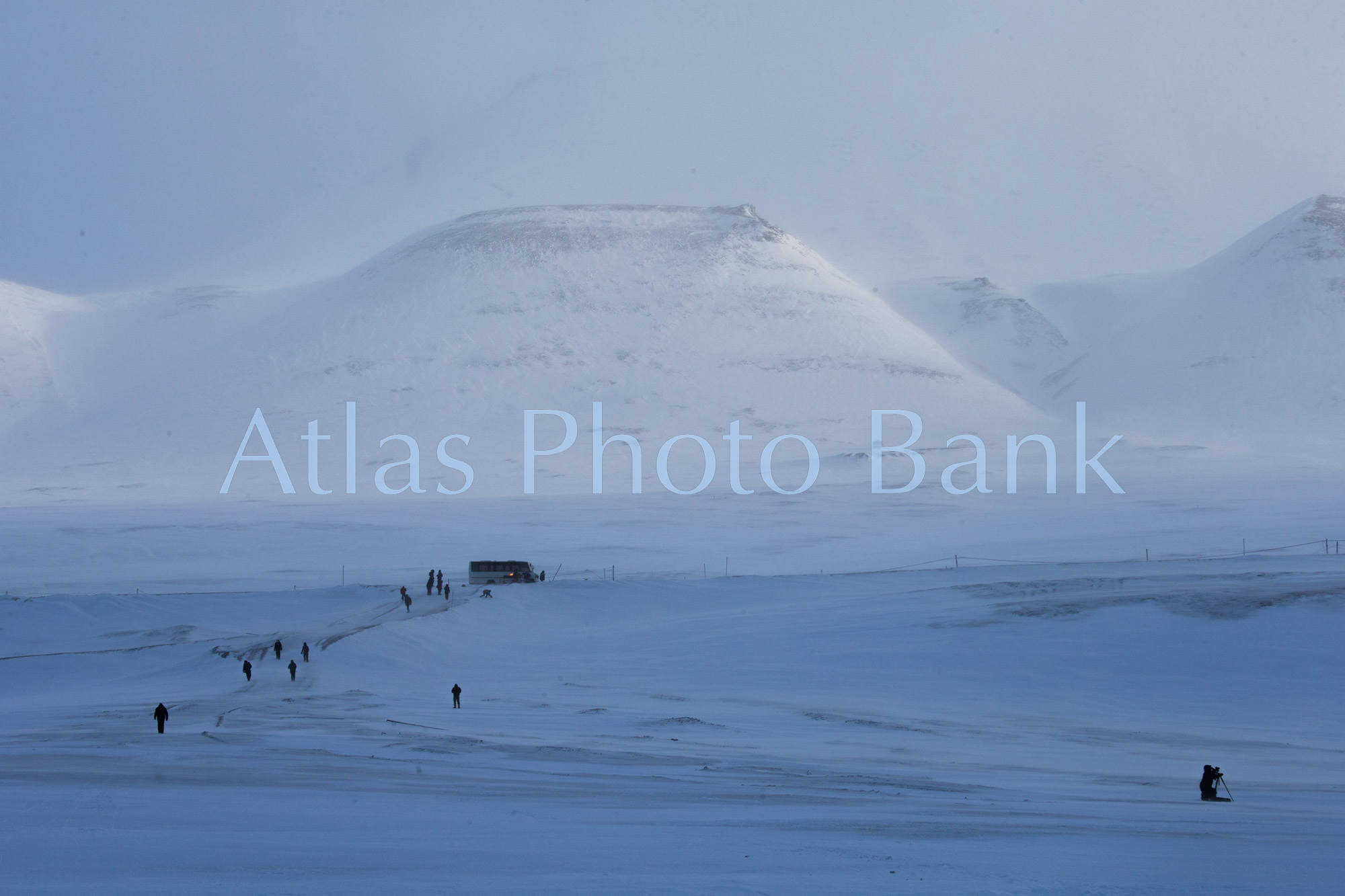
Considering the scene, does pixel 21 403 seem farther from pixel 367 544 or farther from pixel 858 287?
pixel 858 287

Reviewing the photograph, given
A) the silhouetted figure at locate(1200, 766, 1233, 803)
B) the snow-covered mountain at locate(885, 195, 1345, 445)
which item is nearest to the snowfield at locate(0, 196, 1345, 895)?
the silhouetted figure at locate(1200, 766, 1233, 803)

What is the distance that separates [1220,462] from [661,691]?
207ft

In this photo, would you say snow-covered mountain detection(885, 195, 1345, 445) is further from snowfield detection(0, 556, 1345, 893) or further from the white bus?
snowfield detection(0, 556, 1345, 893)

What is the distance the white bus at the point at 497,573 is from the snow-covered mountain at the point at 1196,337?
2663 inches

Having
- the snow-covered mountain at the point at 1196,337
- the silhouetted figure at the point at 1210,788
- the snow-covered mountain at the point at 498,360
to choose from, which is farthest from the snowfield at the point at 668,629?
the snow-covered mountain at the point at 1196,337

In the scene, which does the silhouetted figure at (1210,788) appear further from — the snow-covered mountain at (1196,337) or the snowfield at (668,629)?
the snow-covered mountain at (1196,337)

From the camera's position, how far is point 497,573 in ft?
120

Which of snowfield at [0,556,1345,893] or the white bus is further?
the white bus

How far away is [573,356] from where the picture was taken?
9900 cm

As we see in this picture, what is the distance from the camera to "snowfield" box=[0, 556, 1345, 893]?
10156 mm

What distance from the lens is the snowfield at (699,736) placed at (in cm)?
1016

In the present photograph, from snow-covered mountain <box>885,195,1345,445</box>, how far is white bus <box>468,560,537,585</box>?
6764 cm

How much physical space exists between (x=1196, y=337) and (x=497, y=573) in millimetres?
90733

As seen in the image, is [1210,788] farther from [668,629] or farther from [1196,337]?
[1196,337]
